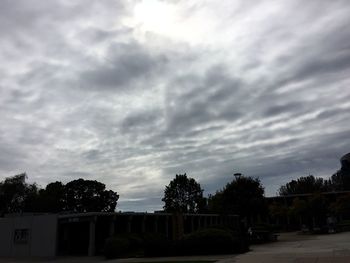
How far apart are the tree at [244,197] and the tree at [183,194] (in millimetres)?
42814

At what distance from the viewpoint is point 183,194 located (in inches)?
3585

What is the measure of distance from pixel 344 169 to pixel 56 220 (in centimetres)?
10299

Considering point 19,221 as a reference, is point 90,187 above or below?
above

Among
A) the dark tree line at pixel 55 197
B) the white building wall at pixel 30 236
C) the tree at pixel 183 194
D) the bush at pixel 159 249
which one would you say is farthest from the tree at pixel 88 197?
the bush at pixel 159 249

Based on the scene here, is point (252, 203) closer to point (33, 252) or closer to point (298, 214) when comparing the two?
point (298, 214)

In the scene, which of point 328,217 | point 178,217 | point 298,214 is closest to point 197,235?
point 178,217

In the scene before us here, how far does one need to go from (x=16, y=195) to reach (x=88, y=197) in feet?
65.0

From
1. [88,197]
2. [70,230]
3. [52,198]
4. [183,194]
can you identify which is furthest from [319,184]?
[70,230]

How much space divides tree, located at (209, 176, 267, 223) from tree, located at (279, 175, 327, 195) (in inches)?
2157

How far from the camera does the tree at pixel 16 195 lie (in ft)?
241

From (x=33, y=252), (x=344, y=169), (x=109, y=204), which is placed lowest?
(x=33, y=252)

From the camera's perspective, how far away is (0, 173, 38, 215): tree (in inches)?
2889

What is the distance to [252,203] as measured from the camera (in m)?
43.5

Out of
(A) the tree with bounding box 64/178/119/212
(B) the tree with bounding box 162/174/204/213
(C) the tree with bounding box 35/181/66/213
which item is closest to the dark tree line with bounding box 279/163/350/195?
(B) the tree with bounding box 162/174/204/213
